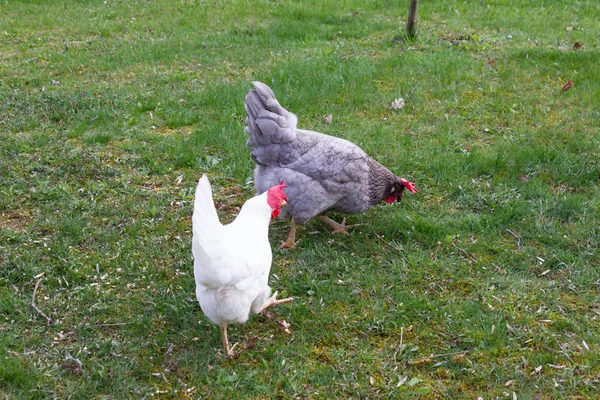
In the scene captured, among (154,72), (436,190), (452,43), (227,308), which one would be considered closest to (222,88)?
(154,72)

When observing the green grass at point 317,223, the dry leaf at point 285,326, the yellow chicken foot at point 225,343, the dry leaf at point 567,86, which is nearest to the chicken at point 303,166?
the green grass at point 317,223

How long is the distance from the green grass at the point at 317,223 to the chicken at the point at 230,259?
1.49ft

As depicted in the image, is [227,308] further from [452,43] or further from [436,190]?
[452,43]

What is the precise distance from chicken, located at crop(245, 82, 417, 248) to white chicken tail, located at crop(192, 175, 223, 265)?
1516mm

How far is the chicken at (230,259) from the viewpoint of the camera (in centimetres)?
313

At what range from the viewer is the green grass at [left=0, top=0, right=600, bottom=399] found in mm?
3633

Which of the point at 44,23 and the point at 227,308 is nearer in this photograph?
the point at 227,308

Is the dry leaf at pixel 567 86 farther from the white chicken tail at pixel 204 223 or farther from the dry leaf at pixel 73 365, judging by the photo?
the dry leaf at pixel 73 365

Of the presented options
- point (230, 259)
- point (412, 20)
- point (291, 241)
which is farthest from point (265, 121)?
point (412, 20)

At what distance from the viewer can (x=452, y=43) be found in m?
8.81

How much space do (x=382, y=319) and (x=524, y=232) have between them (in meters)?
1.66

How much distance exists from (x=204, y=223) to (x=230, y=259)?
288 millimetres

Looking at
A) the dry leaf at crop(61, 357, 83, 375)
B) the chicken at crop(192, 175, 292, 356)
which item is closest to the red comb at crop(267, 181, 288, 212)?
the chicken at crop(192, 175, 292, 356)

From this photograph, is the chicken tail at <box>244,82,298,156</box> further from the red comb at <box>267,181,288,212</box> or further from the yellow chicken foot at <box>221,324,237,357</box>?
the yellow chicken foot at <box>221,324,237,357</box>
